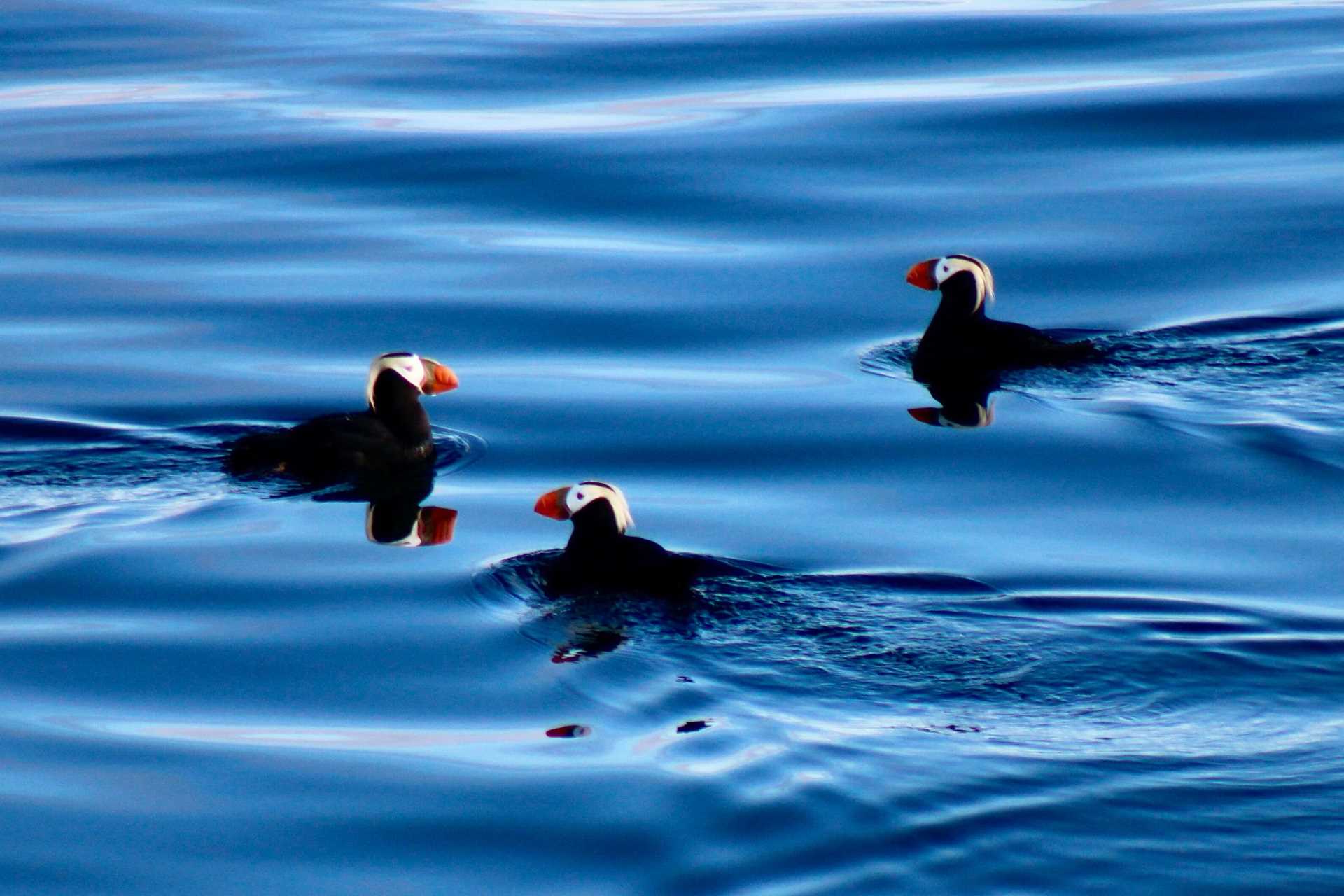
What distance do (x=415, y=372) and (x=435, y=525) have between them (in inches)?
46.1

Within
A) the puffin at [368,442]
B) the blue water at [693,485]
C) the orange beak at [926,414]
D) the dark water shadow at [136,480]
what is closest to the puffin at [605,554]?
the blue water at [693,485]

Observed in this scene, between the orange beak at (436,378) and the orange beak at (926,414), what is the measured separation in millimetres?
2435

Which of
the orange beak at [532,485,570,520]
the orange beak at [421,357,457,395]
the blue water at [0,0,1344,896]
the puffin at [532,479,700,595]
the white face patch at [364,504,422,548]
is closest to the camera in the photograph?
the blue water at [0,0,1344,896]

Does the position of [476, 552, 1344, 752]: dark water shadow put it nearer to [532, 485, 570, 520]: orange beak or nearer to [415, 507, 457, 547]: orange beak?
[532, 485, 570, 520]: orange beak

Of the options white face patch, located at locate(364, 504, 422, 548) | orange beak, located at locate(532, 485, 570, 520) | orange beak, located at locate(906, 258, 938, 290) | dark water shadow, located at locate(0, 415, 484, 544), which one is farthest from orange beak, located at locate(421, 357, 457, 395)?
orange beak, located at locate(906, 258, 938, 290)

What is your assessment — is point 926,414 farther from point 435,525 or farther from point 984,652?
point 984,652

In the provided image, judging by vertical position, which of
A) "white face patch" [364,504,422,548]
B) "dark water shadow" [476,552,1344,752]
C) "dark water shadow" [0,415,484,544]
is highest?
"dark water shadow" [0,415,484,544]

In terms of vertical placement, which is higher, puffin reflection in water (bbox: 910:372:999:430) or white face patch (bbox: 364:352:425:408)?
puffin reflection in water (bbox: 910:372:999:430)

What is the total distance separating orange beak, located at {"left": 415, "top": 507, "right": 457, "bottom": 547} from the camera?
884 centimetres

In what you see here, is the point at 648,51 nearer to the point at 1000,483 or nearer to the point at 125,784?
the point at 1000,483

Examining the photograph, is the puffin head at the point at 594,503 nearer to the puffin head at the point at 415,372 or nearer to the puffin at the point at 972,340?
the puffin head at the point at 415,372

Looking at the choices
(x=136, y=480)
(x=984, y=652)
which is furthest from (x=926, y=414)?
(x=136, y=480)

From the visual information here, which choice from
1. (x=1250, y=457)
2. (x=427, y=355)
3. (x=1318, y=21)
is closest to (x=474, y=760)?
(x=1250, y=457)

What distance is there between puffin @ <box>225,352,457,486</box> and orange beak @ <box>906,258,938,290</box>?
3296 millimetres
